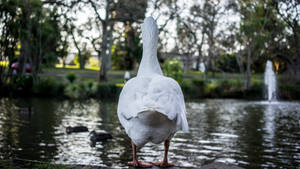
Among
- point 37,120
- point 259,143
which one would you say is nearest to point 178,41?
point 37,120

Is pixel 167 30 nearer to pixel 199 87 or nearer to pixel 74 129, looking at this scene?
pixel 199 87

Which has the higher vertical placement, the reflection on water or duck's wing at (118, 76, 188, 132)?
duck's wing at (118, 76, 188, 132)

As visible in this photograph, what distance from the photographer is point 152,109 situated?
514 centimetres

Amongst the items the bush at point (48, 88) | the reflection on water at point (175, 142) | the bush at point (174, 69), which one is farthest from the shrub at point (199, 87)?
the reflection on water at point (175, 142)

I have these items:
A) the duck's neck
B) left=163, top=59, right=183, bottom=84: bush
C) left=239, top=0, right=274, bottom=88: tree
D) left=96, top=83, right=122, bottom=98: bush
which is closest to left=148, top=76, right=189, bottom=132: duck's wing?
the duck's neck

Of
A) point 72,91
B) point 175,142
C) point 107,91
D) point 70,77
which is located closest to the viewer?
point 175,142

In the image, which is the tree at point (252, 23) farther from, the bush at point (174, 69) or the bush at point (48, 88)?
the bush at point (48, 88)

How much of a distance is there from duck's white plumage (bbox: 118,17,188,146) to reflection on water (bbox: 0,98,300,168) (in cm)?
255

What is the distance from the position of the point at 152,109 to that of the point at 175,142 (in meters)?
6.10

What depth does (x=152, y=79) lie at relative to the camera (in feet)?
19.8

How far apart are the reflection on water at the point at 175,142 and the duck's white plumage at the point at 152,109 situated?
255cm

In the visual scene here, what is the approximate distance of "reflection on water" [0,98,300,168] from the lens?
8766 mm

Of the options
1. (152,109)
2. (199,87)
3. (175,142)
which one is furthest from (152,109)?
(199,87)

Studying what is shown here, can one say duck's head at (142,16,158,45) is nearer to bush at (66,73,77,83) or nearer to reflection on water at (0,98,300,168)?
reflection on water at (0,98,300,168)
